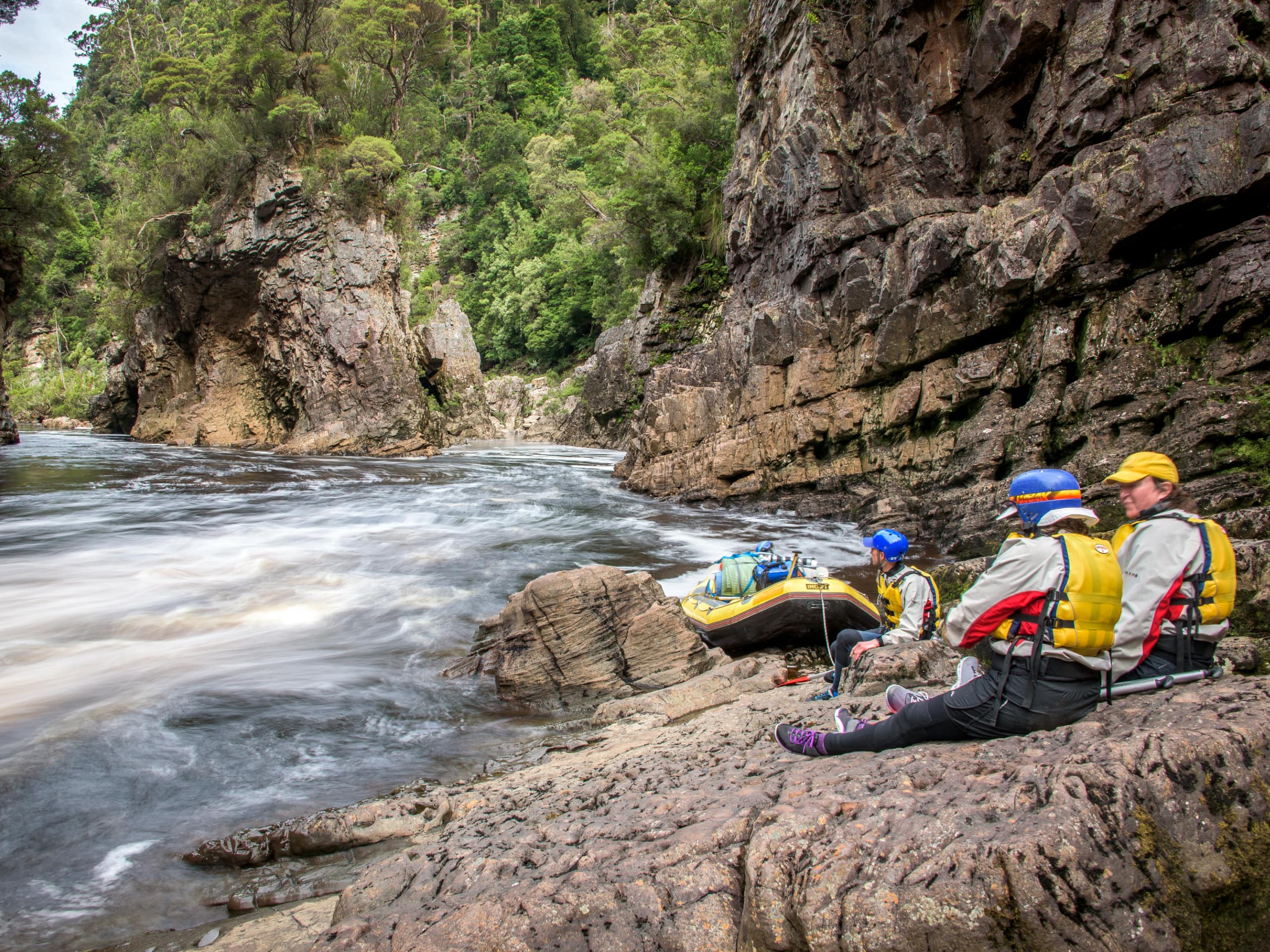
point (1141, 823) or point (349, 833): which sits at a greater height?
point (1141, 823)

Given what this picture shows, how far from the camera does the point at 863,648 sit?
5180mm

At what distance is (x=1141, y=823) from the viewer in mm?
2215

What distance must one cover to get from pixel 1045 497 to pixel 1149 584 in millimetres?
537

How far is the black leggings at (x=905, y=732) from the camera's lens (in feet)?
10.3

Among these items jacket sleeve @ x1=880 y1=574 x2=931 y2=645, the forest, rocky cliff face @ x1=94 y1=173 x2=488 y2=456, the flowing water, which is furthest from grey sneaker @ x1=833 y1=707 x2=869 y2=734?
rocky cliff face @ x1=94 y1=173 x2=488 y2=456

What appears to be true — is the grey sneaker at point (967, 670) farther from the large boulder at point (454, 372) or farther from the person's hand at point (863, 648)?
the large boulder at point (454, 372)

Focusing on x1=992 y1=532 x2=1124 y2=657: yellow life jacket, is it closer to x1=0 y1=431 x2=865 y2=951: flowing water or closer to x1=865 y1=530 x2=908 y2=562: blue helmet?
x1=865 y1=530 x2=908 y2=562: blue helmet

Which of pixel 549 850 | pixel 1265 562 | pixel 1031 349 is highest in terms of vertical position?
pixel 1031 349

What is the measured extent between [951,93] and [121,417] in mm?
39736

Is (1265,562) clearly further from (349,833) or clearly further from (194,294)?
(194,294)

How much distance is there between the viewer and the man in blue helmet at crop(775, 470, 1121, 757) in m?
2.85

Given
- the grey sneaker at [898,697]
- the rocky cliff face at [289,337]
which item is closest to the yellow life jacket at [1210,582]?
the grey sneaker at [898,697]

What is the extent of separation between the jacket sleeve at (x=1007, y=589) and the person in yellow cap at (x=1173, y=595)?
36cm

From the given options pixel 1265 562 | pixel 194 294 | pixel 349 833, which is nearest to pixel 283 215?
pixel 194 294
